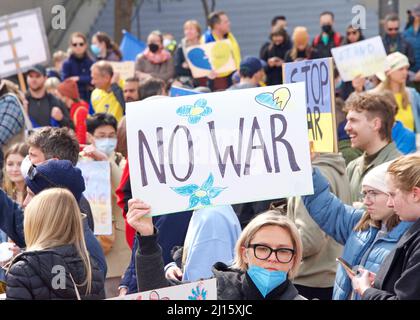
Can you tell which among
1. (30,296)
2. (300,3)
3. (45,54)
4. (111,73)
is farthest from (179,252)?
(300,3)

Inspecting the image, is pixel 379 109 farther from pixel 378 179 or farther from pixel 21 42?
pixel 21 42

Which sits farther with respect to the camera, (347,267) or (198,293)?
(347,267)

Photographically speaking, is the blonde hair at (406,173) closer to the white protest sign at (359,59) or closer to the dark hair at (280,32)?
the white protest sign at (359,59)

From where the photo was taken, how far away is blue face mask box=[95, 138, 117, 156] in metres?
7.86

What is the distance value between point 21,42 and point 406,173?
6365 millimetres

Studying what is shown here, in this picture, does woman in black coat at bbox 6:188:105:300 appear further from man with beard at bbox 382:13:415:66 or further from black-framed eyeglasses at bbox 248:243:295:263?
man with beard at bbox 382:13:415:66

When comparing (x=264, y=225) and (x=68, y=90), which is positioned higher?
(x=264, y=225)

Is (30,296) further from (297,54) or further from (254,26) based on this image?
(254,26)

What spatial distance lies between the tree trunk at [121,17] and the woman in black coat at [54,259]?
1711 centimetres

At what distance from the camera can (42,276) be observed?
4320 millimetres

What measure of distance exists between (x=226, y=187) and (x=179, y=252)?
807 mm

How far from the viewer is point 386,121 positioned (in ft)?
21.3

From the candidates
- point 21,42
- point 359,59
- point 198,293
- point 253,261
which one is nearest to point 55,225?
point 198,293

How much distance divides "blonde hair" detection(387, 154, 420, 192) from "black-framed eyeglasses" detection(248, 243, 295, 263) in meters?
0.59
